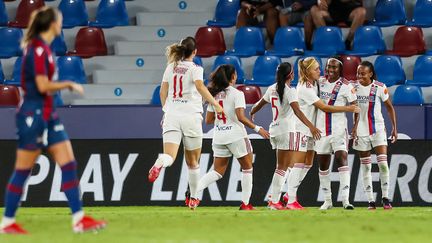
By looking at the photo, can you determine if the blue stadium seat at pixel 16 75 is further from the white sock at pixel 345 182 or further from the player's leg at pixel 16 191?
the player's leg at pixel 16 191

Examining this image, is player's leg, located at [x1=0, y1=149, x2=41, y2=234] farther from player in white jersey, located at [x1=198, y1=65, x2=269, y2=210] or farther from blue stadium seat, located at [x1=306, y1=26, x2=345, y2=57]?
blue stadium seat, located at [x1=306, y1=26, x2=345, y2=57]

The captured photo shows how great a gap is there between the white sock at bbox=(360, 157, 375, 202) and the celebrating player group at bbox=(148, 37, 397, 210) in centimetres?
1

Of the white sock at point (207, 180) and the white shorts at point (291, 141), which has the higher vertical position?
the white shorts at point (291, 141)

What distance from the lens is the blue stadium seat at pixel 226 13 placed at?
20203 mm

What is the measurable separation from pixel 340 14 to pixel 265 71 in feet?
6.25

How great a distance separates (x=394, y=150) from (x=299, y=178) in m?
2.15

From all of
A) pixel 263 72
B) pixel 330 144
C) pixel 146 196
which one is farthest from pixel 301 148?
pixel 263 72

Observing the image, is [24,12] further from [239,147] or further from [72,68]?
[239,147]

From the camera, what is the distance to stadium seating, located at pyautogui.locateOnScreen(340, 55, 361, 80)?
18359 mm

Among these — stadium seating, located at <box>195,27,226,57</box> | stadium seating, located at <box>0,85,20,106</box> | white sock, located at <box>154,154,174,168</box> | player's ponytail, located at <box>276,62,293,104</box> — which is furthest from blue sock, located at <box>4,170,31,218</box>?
stadium seating, located at <box>195,27,226,57</box>

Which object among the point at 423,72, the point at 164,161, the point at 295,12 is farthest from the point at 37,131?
the point at 295,12

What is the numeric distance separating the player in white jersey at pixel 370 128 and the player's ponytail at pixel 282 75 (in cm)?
127

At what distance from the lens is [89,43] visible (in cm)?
1998

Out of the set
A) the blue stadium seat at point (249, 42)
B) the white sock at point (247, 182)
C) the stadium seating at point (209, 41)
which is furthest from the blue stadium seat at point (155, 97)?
the white sock at point (247, 182)
